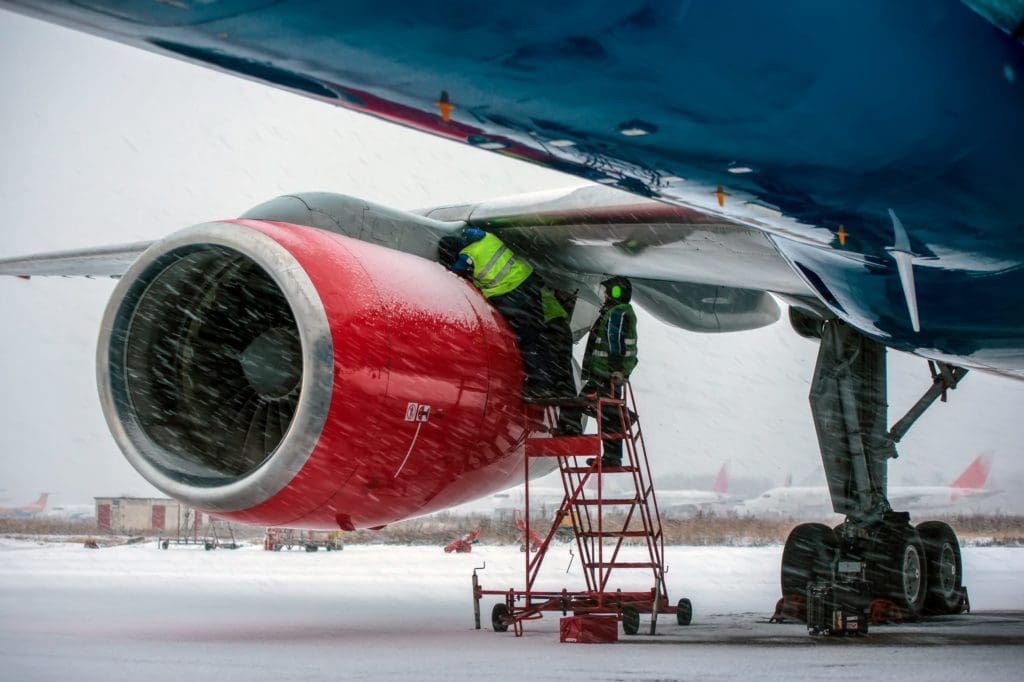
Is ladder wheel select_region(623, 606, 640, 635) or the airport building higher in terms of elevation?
the airport building

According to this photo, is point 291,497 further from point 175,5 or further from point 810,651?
point 175,5

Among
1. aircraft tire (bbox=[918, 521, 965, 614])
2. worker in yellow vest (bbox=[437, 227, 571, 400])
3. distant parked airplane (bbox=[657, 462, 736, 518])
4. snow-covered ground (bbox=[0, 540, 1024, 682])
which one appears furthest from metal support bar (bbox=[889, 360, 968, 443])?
distant parked airplane (bbox=[657, 462, 736, 518])

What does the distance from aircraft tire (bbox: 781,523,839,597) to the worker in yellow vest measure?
7.15 ft

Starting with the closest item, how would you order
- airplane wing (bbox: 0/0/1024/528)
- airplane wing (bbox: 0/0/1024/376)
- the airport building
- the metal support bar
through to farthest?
airplane wing (bbox: 0/0/1024/376) < airplane wing (bbox: 0/0/1024/528) < the metal support bar < the airport building

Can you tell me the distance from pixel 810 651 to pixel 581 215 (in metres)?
2.70

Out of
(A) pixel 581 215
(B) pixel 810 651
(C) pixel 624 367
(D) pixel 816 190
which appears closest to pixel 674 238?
(A) pixel 581 215

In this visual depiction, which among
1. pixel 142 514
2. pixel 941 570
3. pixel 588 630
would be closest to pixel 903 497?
pixel 142 514

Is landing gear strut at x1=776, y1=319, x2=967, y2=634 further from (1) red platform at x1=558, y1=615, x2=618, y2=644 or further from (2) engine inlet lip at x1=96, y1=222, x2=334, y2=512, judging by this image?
(2) engine inlet lip at x1=96, y1=222, x2=334, y2=512

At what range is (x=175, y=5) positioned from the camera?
5.83 ft

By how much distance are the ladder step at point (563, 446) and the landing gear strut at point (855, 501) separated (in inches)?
68.1

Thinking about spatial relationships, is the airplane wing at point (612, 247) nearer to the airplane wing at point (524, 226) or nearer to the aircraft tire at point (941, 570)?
the airplane wing at point (524, 226)

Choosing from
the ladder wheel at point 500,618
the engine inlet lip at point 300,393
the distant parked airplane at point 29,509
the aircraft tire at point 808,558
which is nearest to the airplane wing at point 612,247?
the engine inlet lip at point 300,393

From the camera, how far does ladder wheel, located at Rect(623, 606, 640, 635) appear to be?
6.51 meters

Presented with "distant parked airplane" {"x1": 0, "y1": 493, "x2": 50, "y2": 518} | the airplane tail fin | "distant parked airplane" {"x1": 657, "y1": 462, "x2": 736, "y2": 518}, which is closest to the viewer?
"distant parked airplane" {"x1": 657, "y1": 462, "x2": 736, "y2": 518}
